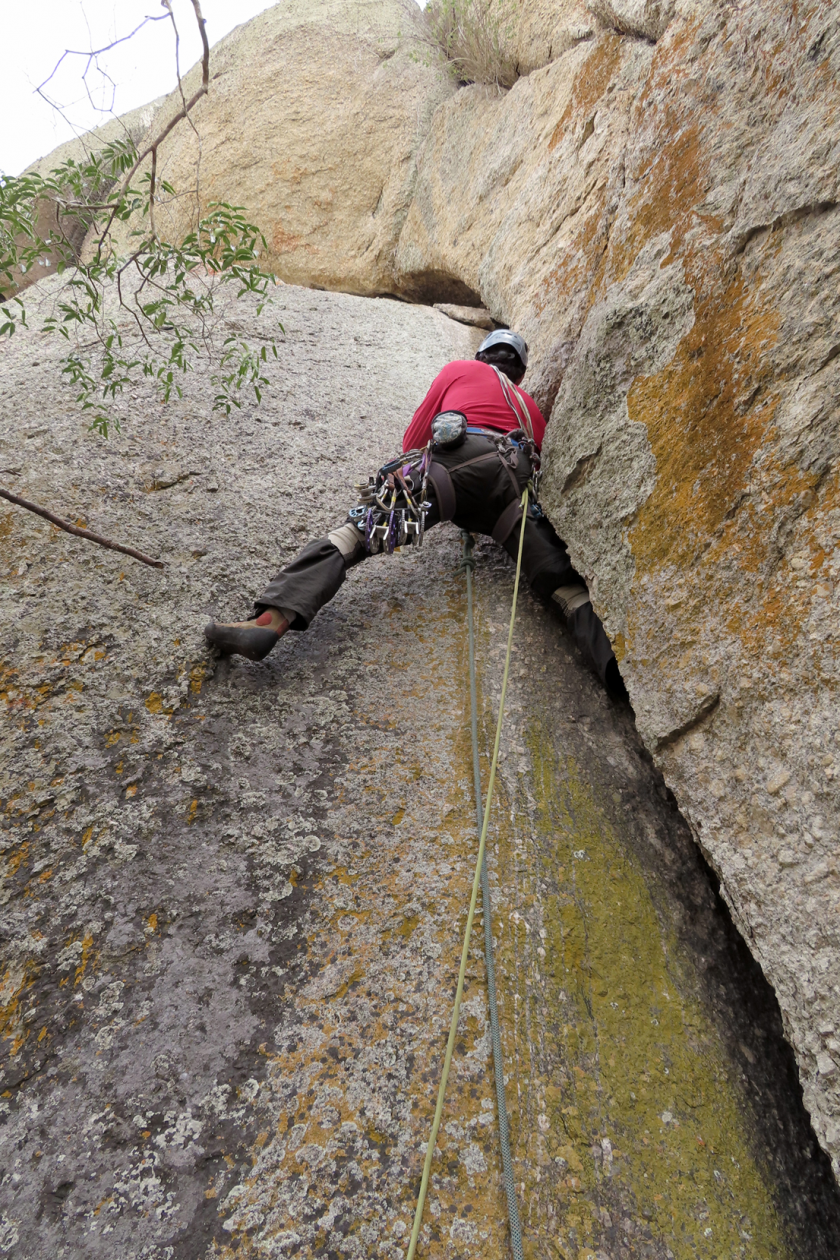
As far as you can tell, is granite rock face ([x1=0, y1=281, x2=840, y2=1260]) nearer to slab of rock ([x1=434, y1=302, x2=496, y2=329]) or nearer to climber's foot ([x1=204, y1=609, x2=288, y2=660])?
climber's foot ([x1=204, y1=609, x2=288, y2=660])

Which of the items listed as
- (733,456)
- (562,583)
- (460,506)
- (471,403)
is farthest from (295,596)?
(733,456)

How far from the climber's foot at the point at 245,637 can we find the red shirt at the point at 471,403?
158cm

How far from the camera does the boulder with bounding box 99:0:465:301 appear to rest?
977 centimetres

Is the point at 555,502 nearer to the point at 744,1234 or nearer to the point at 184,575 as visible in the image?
the point at 184,575

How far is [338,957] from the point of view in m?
2.15

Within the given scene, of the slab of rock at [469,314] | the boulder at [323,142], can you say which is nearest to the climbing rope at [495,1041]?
the slab of rock at [469,314]

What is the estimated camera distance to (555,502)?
346 centimetres

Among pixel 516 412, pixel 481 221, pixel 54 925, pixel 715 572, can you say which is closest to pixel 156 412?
pixel 516 412

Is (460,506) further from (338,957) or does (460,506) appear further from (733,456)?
(338,957)

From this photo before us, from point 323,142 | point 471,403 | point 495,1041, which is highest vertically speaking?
point 323,142

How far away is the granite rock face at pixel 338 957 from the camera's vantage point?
1704 mm

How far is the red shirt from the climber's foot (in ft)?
5.18

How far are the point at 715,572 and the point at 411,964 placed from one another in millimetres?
1522

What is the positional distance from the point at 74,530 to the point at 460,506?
1.85m
